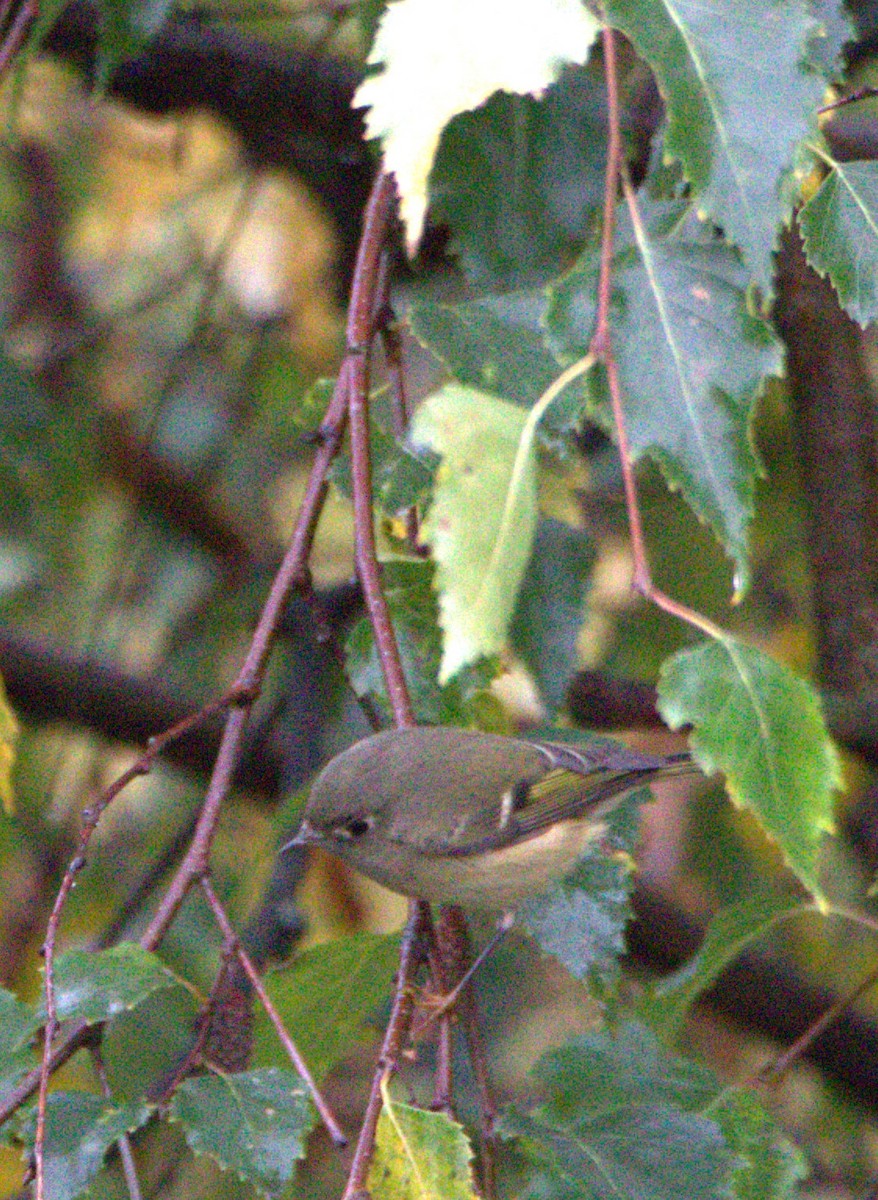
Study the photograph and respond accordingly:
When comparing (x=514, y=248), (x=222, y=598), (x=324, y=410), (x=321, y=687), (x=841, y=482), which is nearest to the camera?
(x=324, y=410)

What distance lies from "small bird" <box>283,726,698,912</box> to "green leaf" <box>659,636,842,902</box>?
71 cm

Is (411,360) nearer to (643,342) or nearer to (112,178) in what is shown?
(112,178)

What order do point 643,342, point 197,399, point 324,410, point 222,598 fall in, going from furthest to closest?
point 197,399, point 222,598, point 324,410, point 643,342

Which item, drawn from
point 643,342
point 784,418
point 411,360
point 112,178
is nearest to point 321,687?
point 411,360

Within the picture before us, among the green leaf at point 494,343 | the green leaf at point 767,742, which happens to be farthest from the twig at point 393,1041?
the green leaf at point 494,343

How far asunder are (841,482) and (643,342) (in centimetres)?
133

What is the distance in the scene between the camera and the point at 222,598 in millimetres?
3838

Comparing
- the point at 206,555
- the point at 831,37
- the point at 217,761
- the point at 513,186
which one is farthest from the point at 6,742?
the point at 206,555

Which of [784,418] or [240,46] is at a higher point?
[240,46]

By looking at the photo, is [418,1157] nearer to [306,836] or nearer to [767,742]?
[767,742]

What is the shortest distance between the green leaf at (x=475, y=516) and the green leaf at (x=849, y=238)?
465 mm

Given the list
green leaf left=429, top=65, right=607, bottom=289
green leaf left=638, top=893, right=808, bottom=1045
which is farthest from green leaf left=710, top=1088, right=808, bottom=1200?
green leaf left=429, top=65, right=607, bottom=289

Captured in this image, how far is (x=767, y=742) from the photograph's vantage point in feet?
3.85

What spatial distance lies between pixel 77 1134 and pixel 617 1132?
54 centimetres
